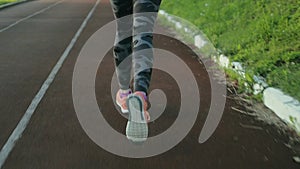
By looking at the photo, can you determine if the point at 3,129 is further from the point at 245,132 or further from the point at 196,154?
the point at 245,132

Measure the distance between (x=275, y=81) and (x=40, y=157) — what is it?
9.11ft

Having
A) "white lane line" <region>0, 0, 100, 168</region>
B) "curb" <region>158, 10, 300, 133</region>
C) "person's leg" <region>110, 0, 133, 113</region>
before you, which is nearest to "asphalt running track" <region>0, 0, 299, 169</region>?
"white lane line" <region>0, 0, 100, 168</region>

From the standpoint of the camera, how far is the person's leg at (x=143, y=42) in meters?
3.05

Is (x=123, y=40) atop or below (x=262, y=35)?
atop

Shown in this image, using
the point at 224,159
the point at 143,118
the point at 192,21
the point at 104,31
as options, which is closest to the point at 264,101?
the point at 224,159

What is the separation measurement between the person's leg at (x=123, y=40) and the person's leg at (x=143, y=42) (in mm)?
279

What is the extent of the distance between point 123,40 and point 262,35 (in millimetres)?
3598

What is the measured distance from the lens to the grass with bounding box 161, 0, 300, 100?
5074 mm

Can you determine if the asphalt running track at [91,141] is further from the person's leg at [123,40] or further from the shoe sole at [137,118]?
the person's leg at [123,40]

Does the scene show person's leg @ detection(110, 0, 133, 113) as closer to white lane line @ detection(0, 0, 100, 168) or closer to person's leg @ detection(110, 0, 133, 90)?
person's leg @ detection(110, 0, 133, 90)

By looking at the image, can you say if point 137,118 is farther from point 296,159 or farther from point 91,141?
point 296,159

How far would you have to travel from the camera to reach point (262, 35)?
6.51 m

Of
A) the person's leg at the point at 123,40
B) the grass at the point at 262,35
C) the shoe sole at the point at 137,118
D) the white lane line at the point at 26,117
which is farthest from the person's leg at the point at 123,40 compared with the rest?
the grass at the point at 262,35

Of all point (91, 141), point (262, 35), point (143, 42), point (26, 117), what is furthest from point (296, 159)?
point (262, 35)
